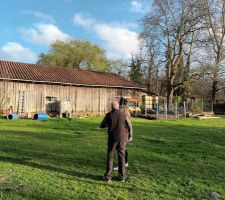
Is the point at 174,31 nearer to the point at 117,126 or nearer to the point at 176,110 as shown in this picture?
the point at 176,110

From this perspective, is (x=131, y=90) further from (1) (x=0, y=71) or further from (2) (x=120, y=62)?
(2) (x=120, y=62)

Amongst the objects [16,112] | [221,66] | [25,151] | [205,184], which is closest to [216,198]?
[205,184]

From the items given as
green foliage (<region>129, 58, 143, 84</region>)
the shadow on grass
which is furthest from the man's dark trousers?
green foliage (<region>129, 58, 143, 84</region>)

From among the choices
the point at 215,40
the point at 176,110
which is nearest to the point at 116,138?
the point at 176,110

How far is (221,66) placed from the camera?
51.5 meters

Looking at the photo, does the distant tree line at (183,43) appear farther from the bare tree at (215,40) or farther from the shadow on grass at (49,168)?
the shadow on grass at (49,168)

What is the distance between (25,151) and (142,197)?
20.1 feet

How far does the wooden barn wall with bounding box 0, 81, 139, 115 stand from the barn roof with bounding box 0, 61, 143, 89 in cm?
52

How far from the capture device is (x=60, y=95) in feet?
114

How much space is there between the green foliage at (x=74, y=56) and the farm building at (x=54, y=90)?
24.7 metres

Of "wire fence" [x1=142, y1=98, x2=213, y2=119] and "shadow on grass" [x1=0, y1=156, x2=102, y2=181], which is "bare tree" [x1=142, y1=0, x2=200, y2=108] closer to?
"wire fence" [x1=142, y1=98, x2=213, y2=119]

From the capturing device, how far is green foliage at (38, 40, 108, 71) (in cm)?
6456

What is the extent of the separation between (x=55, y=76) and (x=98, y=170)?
26.0 metres

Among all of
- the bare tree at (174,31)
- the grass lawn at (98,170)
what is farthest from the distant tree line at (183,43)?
the grass lawn at (98,170)
